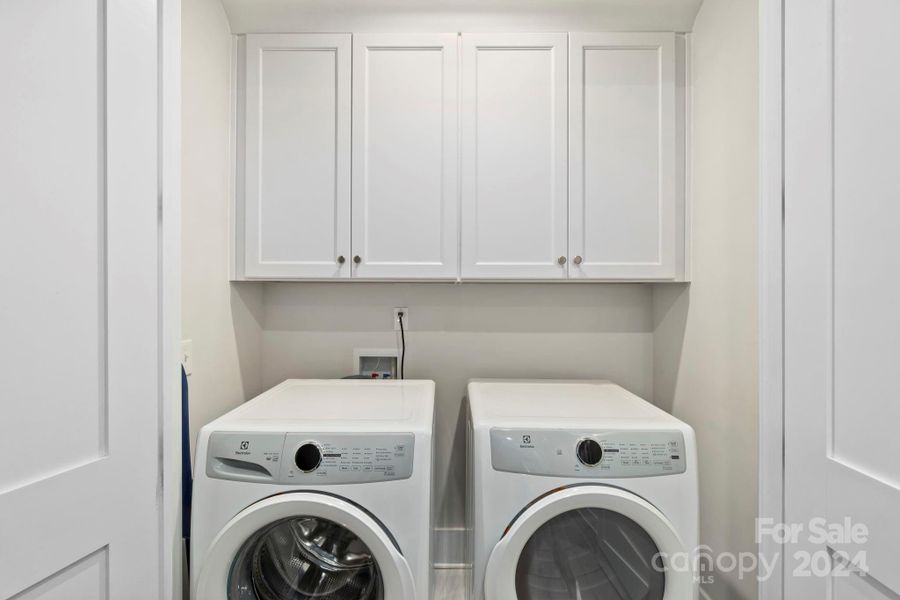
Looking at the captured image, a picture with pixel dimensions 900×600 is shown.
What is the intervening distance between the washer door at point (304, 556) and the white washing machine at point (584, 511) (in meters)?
0.27

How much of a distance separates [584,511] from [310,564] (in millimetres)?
771

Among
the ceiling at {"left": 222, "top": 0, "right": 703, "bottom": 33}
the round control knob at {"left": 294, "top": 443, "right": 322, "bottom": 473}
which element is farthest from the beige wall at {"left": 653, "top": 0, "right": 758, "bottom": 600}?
the round control knob at {"left": 294, "top": 443, "right": 322, "bottom": 473}

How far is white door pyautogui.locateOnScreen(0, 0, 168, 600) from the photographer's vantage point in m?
0.68

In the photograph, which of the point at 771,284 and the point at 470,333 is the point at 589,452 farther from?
the point at 470,333

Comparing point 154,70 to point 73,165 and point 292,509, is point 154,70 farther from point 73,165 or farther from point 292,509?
point 292,509

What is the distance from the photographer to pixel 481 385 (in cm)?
176

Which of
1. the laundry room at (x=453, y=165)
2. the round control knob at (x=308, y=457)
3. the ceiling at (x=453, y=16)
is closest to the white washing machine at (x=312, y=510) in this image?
the round control knob at (x=308, y=457)

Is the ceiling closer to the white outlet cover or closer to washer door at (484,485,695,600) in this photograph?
the white outlet cover

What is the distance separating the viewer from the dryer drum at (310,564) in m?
1.21

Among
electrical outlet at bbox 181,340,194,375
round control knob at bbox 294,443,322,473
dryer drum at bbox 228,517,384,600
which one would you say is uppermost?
electrical outlet at bbox 181,340,194,375

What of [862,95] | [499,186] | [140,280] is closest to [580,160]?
[499,186]

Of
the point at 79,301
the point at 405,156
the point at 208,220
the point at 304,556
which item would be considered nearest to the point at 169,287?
the point at 79,301

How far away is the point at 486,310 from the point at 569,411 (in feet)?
2.35

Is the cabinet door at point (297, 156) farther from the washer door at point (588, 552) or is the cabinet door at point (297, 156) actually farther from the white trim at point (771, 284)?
the white trim at point (771, 284)
